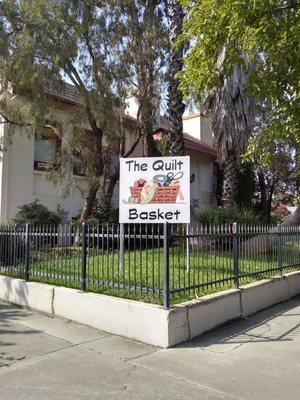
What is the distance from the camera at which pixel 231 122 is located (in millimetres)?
19672

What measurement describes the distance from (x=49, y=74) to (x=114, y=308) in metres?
7.32

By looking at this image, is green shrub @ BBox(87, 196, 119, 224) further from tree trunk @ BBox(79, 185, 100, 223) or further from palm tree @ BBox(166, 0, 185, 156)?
palm tree @ BBox(166, 0, 185, 156)

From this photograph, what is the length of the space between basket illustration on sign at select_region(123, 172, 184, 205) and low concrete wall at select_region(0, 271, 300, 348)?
6.76 feet

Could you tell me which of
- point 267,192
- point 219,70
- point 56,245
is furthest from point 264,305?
point 267,192

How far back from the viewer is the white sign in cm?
875

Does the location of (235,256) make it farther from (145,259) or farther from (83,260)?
(83,260)

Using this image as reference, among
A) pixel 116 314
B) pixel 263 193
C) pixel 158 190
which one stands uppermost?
pixel 263 193

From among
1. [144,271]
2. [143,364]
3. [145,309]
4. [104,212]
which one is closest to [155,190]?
[144,271]

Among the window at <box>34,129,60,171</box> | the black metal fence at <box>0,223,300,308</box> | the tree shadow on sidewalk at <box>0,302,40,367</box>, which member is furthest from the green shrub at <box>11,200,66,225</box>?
the tree shadow on sidewalk at <box>0,302,40,367</box>

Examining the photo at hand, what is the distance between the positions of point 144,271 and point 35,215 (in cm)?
740

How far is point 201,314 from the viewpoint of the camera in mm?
6961

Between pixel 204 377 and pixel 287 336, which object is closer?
pixel 204 377

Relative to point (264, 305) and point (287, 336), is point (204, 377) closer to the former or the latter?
point (287, 336)

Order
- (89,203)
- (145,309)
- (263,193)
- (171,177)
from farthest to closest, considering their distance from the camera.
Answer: (263,193), (89,203), (171,177), (145,309)
